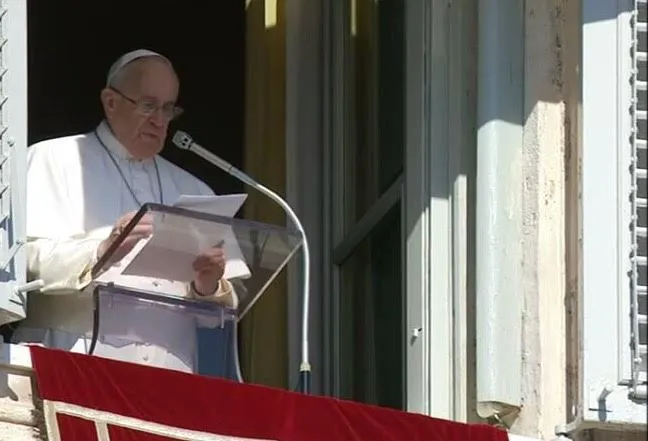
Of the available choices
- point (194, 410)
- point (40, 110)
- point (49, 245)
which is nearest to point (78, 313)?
→ point (49, 245)

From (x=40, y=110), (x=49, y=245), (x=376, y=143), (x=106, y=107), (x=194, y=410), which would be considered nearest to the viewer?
(x=194, y=410)

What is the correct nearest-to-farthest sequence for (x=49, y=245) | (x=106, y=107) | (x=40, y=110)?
(x=49, y=245) → (x=106, y=107) → (x=40, y=110)

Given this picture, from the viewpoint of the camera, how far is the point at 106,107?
25.4 feet

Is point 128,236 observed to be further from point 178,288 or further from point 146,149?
point 146,149

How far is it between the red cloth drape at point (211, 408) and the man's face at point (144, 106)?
1157 mm

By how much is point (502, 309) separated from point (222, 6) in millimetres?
3200

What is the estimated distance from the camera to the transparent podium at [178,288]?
6.89m

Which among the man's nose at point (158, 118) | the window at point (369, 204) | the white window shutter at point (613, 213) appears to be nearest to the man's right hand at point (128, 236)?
the man's nose at point (158, 118)

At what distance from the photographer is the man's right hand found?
682 cm

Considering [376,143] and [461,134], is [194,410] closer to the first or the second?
[461,134]

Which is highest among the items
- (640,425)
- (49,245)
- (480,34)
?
(480,34)

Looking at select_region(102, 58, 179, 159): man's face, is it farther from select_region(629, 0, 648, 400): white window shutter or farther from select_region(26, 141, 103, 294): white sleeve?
select_region(629, 0, 648, 400): white window shutter

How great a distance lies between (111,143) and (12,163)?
902 millimetres

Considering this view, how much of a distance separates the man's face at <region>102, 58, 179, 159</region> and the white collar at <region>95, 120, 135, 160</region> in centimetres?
1
